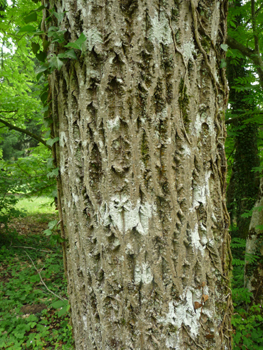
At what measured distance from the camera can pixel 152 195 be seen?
3.34ft

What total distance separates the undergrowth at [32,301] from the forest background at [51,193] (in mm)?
13

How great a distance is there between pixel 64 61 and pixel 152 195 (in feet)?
2.56

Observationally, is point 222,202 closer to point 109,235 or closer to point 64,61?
point 109,235

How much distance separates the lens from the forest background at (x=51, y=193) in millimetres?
2663

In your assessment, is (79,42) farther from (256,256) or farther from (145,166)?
(256,256)

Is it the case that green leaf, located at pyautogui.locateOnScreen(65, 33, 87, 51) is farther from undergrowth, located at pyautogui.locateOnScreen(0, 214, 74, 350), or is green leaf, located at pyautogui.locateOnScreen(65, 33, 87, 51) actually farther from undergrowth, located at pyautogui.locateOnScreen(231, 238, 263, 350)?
undergrowth, located at pyautogui.locateOnScreen(231, 238, 263, 350)

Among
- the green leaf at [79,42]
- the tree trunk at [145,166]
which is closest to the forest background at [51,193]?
the green leaf at [79,42]

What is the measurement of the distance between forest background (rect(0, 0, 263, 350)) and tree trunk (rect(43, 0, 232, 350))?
174mm

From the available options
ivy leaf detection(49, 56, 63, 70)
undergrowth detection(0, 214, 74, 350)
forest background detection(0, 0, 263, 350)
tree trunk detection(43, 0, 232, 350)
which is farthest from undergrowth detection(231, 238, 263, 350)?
ivy leaf detection(49, 56, 63, 70)

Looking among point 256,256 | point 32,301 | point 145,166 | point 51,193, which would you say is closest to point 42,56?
point 145,166

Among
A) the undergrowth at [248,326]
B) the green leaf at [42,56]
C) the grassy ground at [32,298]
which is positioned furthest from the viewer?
the grassy ground at [32,298]

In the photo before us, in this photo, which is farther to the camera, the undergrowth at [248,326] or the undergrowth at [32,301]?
the undergrowth at [32,301]

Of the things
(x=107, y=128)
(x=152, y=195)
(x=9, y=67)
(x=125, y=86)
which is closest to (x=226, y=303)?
(x=152, y=195)

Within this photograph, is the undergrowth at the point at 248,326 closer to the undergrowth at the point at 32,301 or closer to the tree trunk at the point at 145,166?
the tree trunk at the point at 145,166
